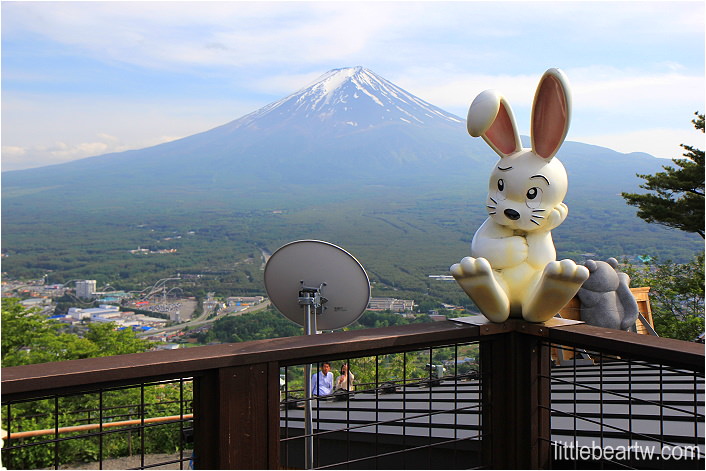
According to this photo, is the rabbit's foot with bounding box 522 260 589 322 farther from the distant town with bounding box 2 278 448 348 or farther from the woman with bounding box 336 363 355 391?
the distant town with bounding box 2 278 448 348

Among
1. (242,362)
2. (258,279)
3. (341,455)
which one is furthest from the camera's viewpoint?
(258,279)

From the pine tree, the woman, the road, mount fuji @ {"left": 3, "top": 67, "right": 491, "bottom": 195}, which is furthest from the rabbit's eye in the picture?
mount fuji @ {"left": 3, "top": 67, "right": 491, "bottom": 195}

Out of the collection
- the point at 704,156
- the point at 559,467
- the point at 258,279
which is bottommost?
the point at 258,279

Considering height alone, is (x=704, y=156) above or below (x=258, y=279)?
above

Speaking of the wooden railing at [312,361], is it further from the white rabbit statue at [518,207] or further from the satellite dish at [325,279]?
the satellite dish at [325,279]

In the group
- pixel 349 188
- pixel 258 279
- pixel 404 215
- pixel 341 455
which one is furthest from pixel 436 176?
pixel 341 455

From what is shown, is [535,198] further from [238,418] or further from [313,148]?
[313,148]

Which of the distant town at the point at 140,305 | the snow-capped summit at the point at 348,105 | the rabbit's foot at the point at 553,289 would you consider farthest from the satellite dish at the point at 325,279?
the snow-capped summit at the point at 348,105

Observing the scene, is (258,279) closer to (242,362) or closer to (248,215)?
(248,215)
